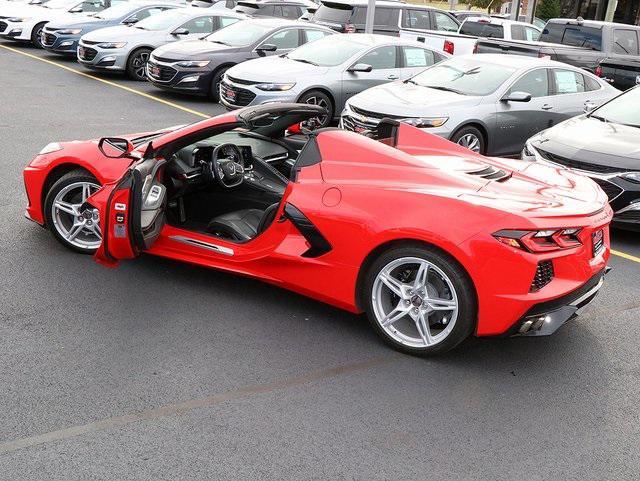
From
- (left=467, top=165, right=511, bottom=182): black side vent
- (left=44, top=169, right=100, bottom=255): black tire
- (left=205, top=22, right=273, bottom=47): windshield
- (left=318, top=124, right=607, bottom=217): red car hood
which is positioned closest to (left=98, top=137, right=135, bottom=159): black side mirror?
(left=44, top=169, right=100, bottom=255): black tire

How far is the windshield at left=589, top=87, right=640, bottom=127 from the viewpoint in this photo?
8523 millimetres

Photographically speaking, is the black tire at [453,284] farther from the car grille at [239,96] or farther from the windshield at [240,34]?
the windshield at [240,34]

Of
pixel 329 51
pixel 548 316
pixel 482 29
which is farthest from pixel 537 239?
pixel 482 29

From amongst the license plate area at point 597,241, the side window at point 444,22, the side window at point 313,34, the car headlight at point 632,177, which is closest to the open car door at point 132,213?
the license plate area at point 597,241

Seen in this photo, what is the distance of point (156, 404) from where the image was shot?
4.02 m

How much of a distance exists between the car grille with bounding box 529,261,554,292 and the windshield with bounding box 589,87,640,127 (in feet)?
15.4

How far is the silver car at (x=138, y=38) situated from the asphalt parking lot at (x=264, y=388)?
11071mm

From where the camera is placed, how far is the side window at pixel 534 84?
10.5 meters

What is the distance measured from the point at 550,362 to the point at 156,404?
2436 mm

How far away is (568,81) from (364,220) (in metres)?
7.76

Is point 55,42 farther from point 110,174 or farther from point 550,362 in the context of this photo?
point 550,362

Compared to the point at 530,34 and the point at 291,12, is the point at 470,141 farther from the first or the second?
the point at 291,12

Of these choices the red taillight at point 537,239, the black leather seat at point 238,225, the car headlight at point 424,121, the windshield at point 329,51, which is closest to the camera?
the red taillight at point 537,239

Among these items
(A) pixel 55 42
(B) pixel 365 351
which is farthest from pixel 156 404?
(A) pixel 55 42
